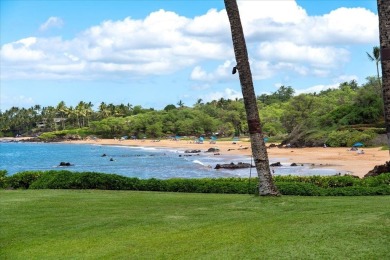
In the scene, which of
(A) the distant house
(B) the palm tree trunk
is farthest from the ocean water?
(A) the distant house

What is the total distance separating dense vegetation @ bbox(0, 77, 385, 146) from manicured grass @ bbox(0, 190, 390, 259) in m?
61.2

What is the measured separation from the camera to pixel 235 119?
135m

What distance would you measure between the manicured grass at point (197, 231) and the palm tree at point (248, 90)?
130cm

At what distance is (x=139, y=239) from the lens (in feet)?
26.4


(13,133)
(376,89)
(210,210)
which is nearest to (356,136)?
(376,89)

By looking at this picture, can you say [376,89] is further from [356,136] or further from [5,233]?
[5,233]

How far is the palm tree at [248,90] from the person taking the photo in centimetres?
1288

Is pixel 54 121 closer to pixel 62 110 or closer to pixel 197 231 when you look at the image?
pixel 62 110

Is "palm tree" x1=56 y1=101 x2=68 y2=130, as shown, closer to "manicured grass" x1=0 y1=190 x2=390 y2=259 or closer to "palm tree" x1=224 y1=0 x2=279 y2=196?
"palm tree" x1=224 y1=0 x2=279 y2=196

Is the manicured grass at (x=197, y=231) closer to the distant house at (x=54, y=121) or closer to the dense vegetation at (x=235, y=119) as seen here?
the dense vegetation at (x=235, y=119)

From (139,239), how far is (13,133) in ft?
621

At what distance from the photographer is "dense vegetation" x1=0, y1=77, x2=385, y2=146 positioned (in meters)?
74.2

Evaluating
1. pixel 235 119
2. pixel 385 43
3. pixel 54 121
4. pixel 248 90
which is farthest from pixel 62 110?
pixel 385 43

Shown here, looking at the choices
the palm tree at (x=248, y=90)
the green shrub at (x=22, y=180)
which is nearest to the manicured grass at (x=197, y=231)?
the palm tree at (x=248, y=90)
